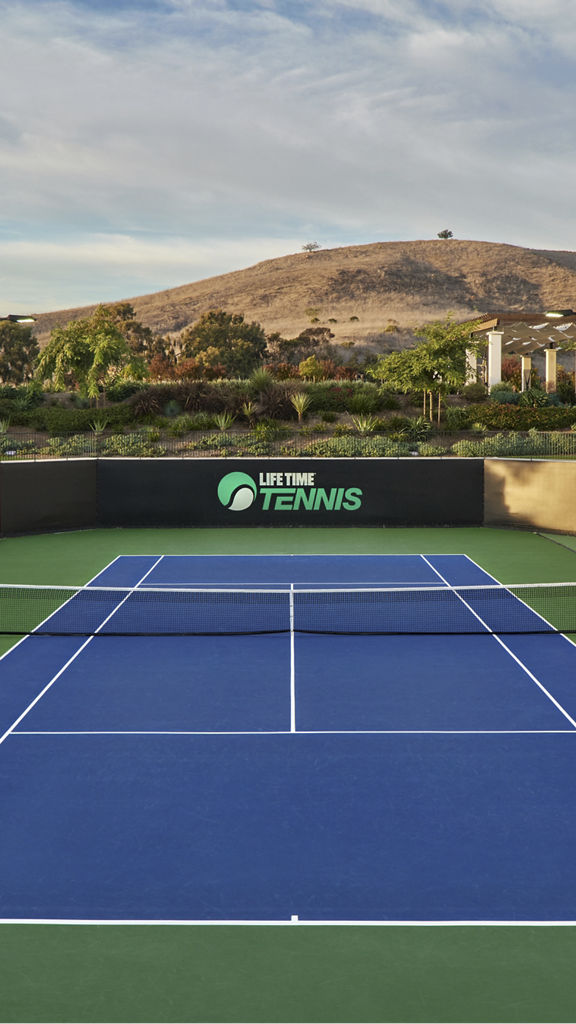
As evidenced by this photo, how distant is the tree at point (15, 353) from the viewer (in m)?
115

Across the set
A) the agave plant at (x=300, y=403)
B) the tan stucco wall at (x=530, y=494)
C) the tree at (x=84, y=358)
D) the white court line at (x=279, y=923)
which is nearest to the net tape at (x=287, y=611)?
the white court line at (x=279, y=923)

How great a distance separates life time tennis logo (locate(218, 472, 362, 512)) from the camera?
2853 cm

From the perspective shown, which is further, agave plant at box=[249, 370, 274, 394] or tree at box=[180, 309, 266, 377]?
tree at box=[180, 309, 266, 377]

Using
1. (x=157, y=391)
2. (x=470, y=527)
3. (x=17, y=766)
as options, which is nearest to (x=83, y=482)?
(x=470, y=527)

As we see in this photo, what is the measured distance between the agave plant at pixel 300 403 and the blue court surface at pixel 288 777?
117ft

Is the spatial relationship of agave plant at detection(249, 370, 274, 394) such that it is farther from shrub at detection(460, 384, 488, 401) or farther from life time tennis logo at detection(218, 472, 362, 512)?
life time tennis logo at detection(218, 472, 362, 512)

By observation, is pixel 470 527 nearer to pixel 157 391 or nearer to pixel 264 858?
pixel 264 858

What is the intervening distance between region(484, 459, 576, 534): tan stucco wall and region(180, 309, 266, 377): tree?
267ft

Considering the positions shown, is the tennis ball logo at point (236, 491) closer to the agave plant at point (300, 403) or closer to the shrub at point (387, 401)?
the agave plant at point (300, 403)

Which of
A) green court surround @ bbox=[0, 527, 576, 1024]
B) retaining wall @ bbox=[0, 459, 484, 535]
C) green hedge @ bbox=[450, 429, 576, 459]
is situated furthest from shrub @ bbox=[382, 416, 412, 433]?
green court surround @ bbox=[0, 527, 576, 1024]

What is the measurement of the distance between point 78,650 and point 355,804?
22.6ft

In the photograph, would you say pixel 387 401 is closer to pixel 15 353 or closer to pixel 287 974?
pixel 287 974

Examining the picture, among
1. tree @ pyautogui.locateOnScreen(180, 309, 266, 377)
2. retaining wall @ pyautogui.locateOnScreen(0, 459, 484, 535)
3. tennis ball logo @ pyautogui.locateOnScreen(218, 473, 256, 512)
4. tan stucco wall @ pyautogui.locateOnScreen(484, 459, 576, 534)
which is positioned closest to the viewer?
tan stucco wall @ pyautogui.locateOnScreen(484, 459, 576, 534)

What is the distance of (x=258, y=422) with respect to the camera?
2019 inches
